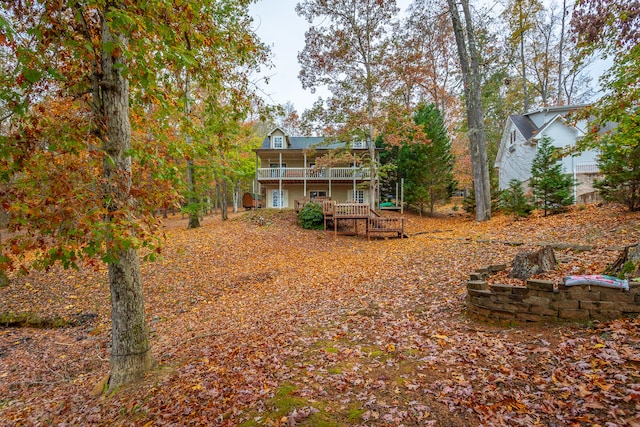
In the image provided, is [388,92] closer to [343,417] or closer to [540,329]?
[540,329]

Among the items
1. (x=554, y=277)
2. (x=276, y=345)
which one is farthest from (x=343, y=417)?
(x=554, y=277)

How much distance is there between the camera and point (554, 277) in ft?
15.3

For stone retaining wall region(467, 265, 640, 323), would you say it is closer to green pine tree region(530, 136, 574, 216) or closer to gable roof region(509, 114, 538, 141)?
green pine tree region(530, 136, 574, 216)

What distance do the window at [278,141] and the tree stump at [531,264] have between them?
20146 mm

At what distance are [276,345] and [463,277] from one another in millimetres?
4184

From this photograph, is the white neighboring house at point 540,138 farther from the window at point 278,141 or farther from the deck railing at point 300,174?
the window at point 278,141

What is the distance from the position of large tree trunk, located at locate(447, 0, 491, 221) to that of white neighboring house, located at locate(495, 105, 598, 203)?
17.2 feet

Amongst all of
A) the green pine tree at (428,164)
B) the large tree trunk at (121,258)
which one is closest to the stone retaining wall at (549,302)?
the large tree trunk at (121,258)

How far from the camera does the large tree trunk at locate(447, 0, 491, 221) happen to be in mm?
13734

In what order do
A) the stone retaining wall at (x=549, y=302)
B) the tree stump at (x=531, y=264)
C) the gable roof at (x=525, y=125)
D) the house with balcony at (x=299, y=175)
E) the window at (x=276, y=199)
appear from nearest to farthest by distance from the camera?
the stone retaining wall at (x=549, y=302) → the tree stump at (x=531, y=264) → the gable roof at (x=525, y=125) → the house with balcony at (x=299, y=175) → the window at (x=276, y=199)

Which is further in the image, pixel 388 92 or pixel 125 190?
pixel 388 92

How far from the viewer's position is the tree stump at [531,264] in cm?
494

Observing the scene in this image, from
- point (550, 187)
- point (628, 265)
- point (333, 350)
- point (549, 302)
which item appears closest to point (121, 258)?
point (333, 350)

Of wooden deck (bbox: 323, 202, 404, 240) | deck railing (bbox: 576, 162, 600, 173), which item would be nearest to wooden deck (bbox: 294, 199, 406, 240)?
wooden deck (bbox: 323, 202, 404, 240)
